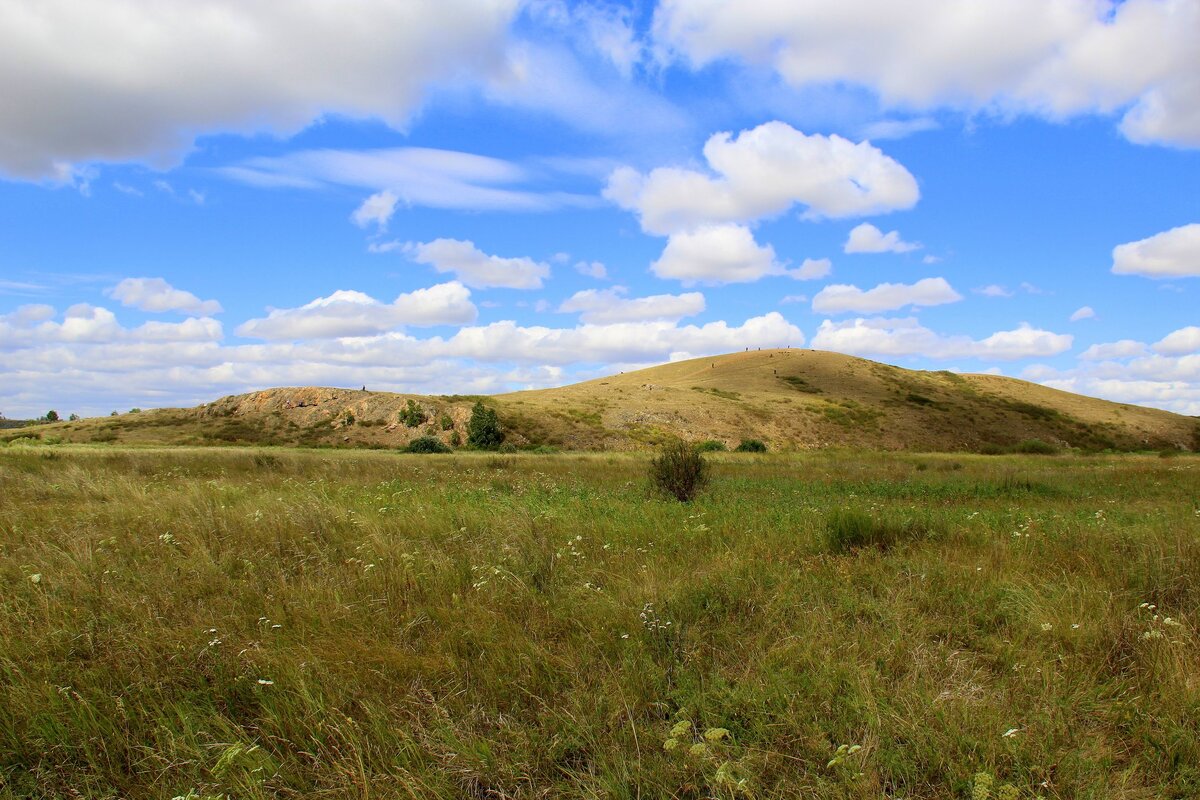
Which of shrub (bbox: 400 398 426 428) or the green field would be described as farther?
shrub (bbox: 400 398 426 428)

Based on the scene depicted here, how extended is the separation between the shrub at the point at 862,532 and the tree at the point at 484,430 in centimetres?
4518

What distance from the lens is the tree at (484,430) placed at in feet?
173

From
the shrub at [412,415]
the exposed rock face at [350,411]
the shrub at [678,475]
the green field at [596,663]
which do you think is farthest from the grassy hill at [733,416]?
the green field at [596,663]

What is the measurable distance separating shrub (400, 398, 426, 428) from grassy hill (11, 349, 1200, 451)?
54cm

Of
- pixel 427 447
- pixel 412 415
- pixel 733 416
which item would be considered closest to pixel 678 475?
pixel 427 447

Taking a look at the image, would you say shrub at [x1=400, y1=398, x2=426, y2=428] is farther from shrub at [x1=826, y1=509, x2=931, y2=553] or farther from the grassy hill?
shrub at [x1=826, y1=509, x2=931, y2=553]

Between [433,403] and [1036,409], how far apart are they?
83790 mm

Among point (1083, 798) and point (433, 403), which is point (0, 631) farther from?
point (433, 403)

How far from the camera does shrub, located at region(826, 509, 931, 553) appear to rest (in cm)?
674

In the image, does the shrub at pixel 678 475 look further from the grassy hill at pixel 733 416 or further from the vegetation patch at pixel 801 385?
the vegetation patch at pixel 801 385

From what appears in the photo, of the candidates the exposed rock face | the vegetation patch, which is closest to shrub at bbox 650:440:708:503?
the exposed rock face

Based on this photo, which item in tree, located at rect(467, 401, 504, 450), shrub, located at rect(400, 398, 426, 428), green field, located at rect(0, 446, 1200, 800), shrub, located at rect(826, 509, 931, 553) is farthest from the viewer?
shrub, located at rect(400, 398, 426, 428)

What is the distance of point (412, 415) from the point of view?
58219 mm

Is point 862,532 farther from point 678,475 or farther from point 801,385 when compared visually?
point 801,385
